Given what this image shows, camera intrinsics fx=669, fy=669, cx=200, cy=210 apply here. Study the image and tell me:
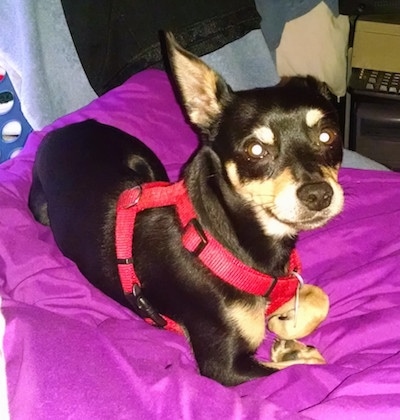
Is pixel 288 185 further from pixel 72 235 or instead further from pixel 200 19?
pixel 200 19

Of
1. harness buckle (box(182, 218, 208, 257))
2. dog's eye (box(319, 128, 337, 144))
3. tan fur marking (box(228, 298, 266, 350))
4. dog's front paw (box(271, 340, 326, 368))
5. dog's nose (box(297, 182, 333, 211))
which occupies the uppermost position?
dog's eye (box(319, 128, 337, 144))

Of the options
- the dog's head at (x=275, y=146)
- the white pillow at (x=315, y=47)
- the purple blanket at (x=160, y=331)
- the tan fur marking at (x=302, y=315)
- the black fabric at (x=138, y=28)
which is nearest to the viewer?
the purple blanket at (x=160, y=331)

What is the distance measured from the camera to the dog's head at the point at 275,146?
5.27 ft

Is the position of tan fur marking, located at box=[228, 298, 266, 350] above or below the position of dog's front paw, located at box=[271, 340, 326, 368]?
above

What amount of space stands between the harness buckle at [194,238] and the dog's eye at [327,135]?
38cm

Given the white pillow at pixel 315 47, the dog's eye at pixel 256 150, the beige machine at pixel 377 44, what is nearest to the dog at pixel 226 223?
the dog's eye at pixel 256 150

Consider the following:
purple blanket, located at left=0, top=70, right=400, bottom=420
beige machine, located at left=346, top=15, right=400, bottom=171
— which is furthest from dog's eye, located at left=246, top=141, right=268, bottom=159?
beige machine, located at left=346, top=15, right=400, bottom=171

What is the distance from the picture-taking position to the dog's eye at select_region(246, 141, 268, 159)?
164cm

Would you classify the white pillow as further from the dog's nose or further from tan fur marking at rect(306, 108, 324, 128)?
the dog's nose

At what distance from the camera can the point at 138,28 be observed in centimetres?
259

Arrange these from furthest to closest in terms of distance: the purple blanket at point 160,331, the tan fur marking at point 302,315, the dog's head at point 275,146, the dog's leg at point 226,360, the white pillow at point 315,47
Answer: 1. the white pillow at point 315,47
2. the tan fur marking at point 302,315
3. the dog's leg at point 226,360
4. the dog's head at point 275,146
5. the purple blanket at point 160,331

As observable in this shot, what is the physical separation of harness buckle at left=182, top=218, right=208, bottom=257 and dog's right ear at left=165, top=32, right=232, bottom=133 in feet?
0.89

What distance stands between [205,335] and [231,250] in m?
0.23

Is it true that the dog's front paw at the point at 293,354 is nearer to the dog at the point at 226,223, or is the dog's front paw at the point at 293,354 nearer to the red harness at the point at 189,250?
the dog at the point at 226,223
